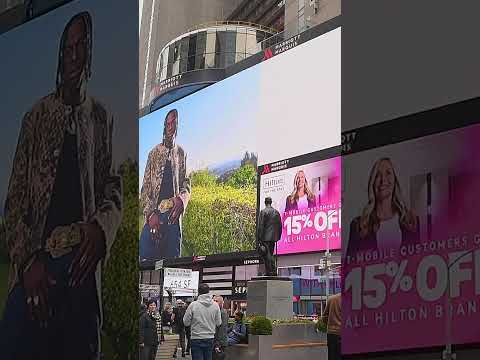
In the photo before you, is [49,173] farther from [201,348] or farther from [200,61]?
[200,61]

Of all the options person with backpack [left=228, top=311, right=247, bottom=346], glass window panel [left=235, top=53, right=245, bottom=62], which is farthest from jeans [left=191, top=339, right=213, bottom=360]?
glass window panel [left=235, top=53, right=245, bottom=62]

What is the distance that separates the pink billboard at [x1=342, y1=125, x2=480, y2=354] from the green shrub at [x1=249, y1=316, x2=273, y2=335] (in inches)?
311

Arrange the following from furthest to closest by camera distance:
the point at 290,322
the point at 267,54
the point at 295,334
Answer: the point at 267,54, the point at 290,322, the point at 295,334

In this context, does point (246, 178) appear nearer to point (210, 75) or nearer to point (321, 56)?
point (210, 75)

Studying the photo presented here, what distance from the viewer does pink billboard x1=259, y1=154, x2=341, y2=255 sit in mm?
21656

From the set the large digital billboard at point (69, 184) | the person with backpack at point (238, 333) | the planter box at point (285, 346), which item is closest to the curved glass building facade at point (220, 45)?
the planter box at point (285, 346)

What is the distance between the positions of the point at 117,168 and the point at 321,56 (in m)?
19.6

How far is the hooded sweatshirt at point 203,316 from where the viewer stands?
275 inches

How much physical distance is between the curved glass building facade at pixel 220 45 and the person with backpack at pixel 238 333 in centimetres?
1674

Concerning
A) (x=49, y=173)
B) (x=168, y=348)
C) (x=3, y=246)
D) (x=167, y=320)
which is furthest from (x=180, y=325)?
(x=49, y=173)

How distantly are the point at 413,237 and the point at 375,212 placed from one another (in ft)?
0.32

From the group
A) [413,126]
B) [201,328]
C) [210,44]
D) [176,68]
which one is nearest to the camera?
[413,126]

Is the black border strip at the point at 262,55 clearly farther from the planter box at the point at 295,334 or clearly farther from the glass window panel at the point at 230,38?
the planter box at the point at 295,334

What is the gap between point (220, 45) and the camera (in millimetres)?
26250
